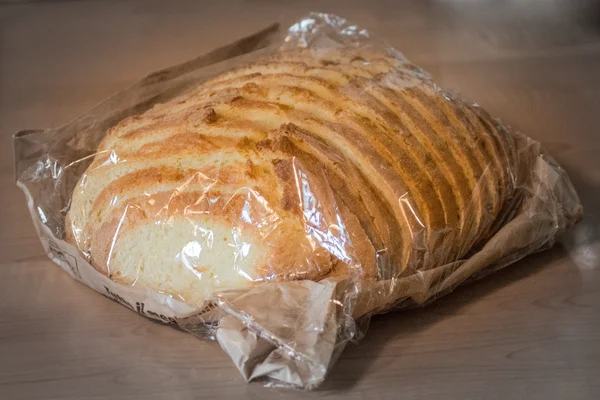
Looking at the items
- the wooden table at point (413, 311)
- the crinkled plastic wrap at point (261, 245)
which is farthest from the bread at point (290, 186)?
the wooden table at point (413, 311)

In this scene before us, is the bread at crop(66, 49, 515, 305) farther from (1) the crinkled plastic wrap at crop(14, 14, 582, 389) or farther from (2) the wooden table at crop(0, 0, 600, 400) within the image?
(2) the wooden table at crop(0, 0, 600, 400)

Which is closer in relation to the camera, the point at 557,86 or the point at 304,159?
the point at 304,159

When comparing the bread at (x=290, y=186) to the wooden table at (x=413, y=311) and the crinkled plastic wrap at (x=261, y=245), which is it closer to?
the crinkled plastic wrap at (x=261, y=245)

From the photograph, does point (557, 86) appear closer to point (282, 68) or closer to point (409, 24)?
point (409, 24)

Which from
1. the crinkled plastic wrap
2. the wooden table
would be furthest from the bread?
the wooden table

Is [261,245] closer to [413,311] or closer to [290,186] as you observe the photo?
[290,186]

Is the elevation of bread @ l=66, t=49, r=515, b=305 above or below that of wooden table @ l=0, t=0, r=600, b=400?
above

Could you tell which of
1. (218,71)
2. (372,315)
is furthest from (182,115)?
(372,315)

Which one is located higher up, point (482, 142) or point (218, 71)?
point (218, 71)

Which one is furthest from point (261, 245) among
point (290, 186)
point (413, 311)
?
point (413, 311)
